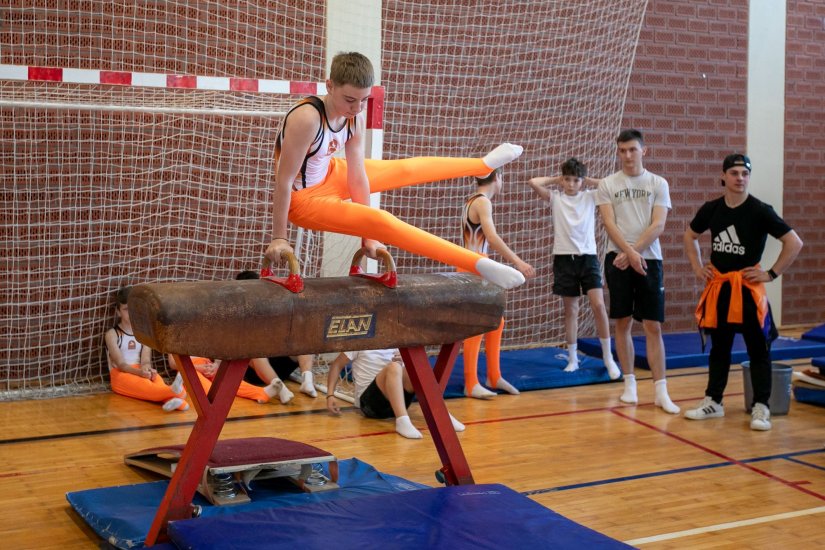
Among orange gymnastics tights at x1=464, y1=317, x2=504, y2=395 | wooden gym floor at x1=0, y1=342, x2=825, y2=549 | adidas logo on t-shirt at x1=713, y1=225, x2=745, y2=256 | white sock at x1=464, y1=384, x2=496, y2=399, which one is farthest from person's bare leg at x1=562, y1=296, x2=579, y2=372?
adidas logo on t-shirt at x1=713, y1=225, x2=745, y2=256

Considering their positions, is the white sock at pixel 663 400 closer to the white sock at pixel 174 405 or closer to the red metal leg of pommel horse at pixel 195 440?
the white sock at pixel 174 405

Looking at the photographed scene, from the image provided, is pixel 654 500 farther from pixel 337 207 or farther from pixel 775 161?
pixel 775 161

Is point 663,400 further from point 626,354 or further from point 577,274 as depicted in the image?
point 577,274

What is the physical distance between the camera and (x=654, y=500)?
15.7 ft

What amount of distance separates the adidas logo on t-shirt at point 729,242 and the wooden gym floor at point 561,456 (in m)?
1.24

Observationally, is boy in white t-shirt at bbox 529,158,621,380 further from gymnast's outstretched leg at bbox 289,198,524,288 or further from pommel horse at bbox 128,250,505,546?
gymnast's outstretched leg at bbox 289,198,524,288

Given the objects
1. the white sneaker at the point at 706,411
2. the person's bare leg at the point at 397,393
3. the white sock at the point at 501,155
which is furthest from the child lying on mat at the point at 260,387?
the white sock at the point at 501,155

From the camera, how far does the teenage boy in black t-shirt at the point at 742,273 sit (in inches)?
243

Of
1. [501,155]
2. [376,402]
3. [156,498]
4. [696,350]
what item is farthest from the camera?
[696,350]

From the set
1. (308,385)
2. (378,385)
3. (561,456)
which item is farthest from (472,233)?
(561,456)

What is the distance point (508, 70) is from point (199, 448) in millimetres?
6242

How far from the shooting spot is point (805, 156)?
1090cm

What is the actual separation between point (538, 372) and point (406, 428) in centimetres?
222

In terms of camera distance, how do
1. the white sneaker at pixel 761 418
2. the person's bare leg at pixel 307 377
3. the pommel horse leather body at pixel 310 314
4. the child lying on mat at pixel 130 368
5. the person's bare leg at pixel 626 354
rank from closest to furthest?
the pommel horse leather body at pixel 310 314 < the white sneaker at pixel 761 418 < the person's bare leg at pixel 626 354 < the child lying on mat at pixel 130 368 < the person's bare leg at pixel 307 377
